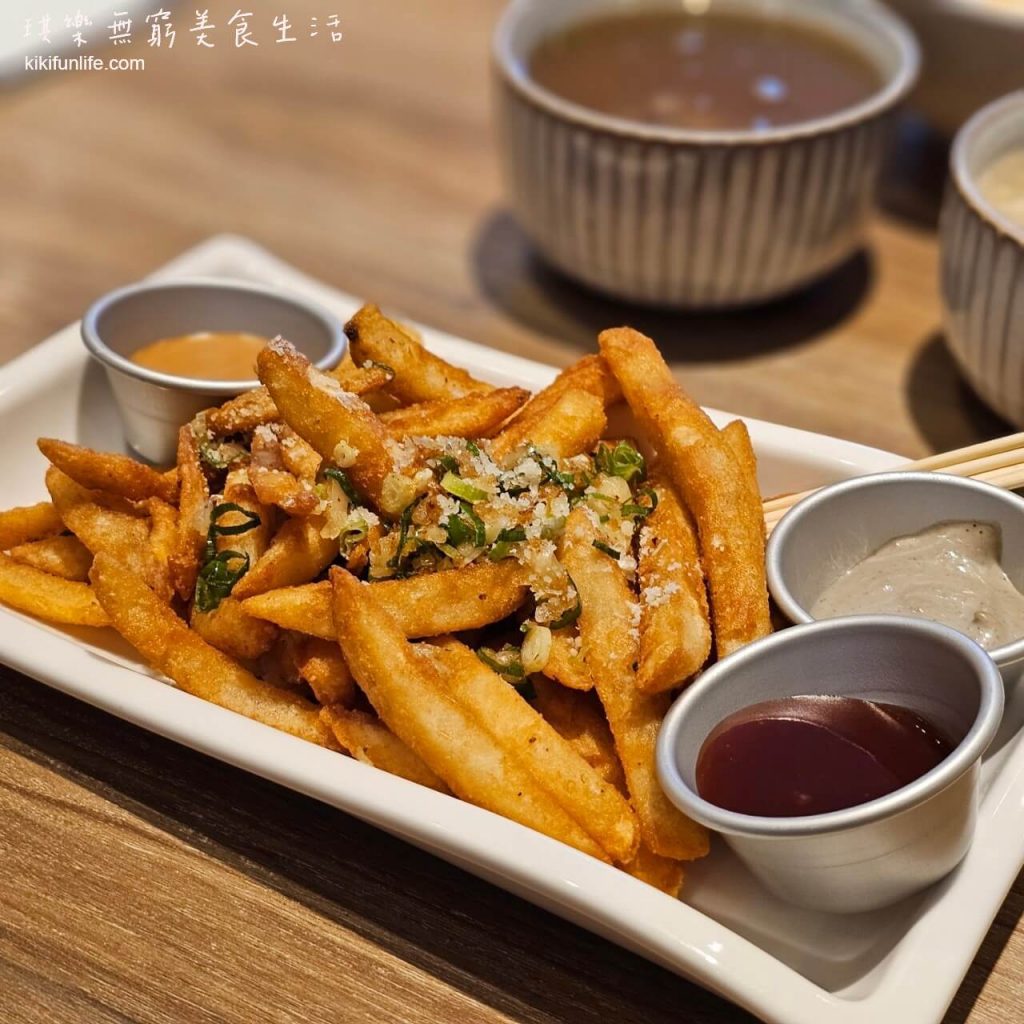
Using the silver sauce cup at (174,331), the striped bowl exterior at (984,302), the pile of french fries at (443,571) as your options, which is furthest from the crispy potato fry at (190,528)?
the striped bowl exterior at (984,302)

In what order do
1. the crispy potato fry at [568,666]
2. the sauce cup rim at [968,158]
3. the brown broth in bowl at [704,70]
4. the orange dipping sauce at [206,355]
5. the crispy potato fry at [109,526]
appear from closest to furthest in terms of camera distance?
the crispy potato fry at [568,666], the crispy potato fry at [109,526], the orange dipping sauce at [206,355], the sauce cup rim at [968,158], the brown broth in bowl at [704,70]

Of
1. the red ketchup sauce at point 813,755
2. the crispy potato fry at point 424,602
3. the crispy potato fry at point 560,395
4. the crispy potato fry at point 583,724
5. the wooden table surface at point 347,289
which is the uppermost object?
the crispy potato fry at point 560,395

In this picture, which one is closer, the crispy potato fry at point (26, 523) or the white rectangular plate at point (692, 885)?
the white rectangular plate at point (692, 885)

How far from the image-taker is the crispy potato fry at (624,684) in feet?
5.73

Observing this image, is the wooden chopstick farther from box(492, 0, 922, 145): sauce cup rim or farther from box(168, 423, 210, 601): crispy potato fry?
box(492, 0, 922, 145): sauce cup rim

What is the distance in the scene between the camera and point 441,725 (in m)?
1.73

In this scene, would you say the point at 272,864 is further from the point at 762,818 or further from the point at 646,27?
the point at 646,27

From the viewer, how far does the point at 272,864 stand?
1970 mm

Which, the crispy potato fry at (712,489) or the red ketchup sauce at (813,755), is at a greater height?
the crispy potato fry at (712,489)

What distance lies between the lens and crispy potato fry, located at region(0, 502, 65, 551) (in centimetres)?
226

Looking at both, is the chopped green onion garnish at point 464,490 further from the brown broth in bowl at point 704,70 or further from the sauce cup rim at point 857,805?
the brown broth in bowl at point 704,70

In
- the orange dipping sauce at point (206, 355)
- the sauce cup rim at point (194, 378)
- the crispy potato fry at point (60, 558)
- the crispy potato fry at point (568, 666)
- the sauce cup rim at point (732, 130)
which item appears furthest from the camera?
the sauce cup rim at point (732, 130)

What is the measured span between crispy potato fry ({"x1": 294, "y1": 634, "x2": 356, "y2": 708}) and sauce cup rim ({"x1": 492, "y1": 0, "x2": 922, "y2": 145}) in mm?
1749

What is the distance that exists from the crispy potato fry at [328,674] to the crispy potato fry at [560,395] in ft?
1.51
